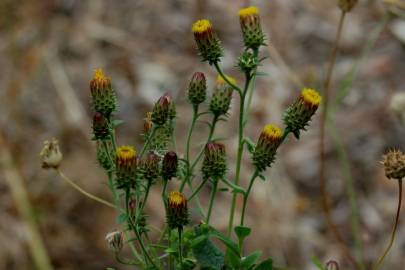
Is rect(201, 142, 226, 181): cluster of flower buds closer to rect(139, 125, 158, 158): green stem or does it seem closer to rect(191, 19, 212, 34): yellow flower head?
rect(139, 125, 158, 158): green stem

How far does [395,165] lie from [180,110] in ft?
10.2

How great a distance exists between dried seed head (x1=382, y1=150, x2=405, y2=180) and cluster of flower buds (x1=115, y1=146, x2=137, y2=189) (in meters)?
0.72

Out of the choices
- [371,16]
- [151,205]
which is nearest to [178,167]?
[151,205]

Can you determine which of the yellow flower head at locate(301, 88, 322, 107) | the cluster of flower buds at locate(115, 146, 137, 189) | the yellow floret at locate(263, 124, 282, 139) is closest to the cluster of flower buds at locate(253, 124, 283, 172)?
the yellow floret at locate(263, 124, 282, 139)

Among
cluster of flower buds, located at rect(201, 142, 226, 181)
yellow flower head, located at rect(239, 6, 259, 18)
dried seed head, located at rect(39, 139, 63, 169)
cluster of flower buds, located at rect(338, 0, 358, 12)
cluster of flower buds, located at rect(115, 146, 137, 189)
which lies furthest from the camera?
cluster of flower buds, located at rect(338, 0, 358, 12)

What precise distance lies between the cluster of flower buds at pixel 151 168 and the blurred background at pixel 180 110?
193cm

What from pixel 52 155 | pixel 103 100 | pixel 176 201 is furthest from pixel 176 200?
pixel 52 155

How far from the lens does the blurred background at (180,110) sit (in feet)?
14.0

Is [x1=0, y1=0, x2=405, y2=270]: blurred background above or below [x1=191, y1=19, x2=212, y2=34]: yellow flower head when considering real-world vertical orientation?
above

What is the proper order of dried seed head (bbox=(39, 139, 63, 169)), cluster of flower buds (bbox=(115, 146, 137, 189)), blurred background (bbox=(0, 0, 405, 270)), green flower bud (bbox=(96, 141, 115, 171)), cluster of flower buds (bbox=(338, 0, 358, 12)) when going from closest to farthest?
cluster of flower buds (bbox=(115, 146, 137, 189))
green flower bud (bbox=(96, 141, 115, 171))
dried seed head (bbox=(39, 139, 63, 169))
cluster of flower buds (bbox=(338, 0, 358, 12))
blurred background (bbox=(0, 0, 405, 270))

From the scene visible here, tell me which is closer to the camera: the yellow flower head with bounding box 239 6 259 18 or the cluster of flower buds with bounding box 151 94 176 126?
the cluster of flower buds with bounding box 151 94 176 126

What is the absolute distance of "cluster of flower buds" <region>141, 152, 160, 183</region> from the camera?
1.78 m

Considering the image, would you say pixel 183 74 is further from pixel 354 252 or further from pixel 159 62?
pixel 354 252

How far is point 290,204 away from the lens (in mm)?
4367
